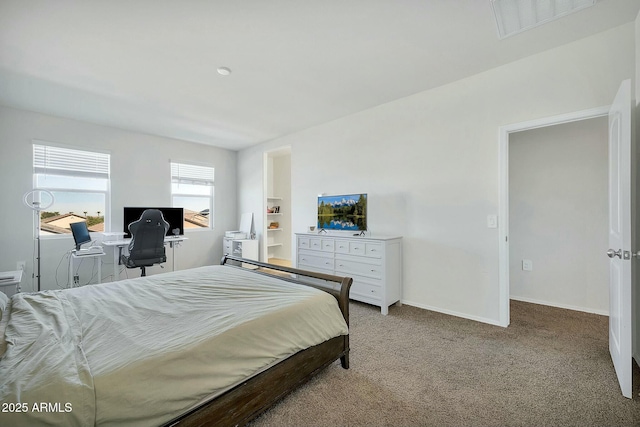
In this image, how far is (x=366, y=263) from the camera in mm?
3287

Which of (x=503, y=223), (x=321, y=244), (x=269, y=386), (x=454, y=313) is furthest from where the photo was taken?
(x=321, y=244)

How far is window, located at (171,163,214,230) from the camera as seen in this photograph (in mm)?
5250

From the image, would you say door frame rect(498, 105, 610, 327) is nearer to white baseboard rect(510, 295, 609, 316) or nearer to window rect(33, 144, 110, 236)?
white baseboard rect(510, 295, 609, 316)

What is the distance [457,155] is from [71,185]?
5.49 m

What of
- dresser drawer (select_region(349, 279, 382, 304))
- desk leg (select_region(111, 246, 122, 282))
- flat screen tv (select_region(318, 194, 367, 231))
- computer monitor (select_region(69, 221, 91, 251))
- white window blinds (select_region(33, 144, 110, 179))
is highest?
white window blinds (select_region(33, 144, 110, 179))

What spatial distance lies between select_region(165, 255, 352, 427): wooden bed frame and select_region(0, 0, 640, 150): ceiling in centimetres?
203

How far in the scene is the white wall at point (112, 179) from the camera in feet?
12.0

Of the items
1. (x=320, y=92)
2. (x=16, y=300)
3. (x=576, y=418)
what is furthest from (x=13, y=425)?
(x=320, y=92)

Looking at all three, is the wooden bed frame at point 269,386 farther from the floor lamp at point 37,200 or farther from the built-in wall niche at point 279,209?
the built-in wall niche at point 279,209

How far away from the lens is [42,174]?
3908 mm

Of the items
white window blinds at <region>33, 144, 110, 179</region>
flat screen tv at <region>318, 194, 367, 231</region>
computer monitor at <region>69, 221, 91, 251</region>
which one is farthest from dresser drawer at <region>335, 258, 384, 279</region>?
white window blinds at <region>33, 144, 110, 179</region>

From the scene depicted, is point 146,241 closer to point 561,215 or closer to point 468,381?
point 468,381

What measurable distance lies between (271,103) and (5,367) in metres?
3.30

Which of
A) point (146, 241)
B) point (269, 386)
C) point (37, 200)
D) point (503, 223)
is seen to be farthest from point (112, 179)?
point (503, 223)
